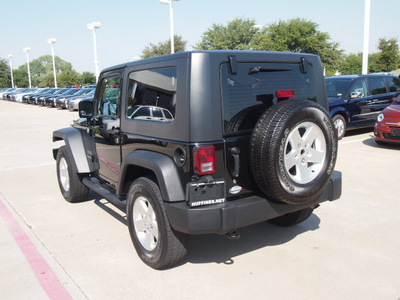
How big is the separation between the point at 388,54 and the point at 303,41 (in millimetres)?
12353

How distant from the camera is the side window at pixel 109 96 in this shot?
411cm

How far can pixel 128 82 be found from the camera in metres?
3.79

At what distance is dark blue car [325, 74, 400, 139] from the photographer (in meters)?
9.97

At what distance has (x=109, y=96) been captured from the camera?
4.34m

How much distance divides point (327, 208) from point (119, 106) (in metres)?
2.99

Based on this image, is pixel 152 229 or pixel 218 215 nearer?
pixel 218 215

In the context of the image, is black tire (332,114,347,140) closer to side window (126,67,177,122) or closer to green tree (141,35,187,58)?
side window (126,67,177,122)

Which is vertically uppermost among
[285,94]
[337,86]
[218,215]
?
[337,86]

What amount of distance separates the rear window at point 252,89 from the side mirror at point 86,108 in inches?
93.9

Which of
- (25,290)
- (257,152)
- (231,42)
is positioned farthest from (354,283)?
(231,42)

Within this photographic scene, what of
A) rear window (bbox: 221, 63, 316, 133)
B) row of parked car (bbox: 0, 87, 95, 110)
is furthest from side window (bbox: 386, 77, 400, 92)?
row of parked car (bbox: 0, 87, 95, 110)

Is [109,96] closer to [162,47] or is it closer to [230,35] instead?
[230,35]

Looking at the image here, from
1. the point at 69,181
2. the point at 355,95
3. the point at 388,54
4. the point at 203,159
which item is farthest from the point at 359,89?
the point at 388,54

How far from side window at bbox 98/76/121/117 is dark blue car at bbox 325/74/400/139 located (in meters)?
6.93
